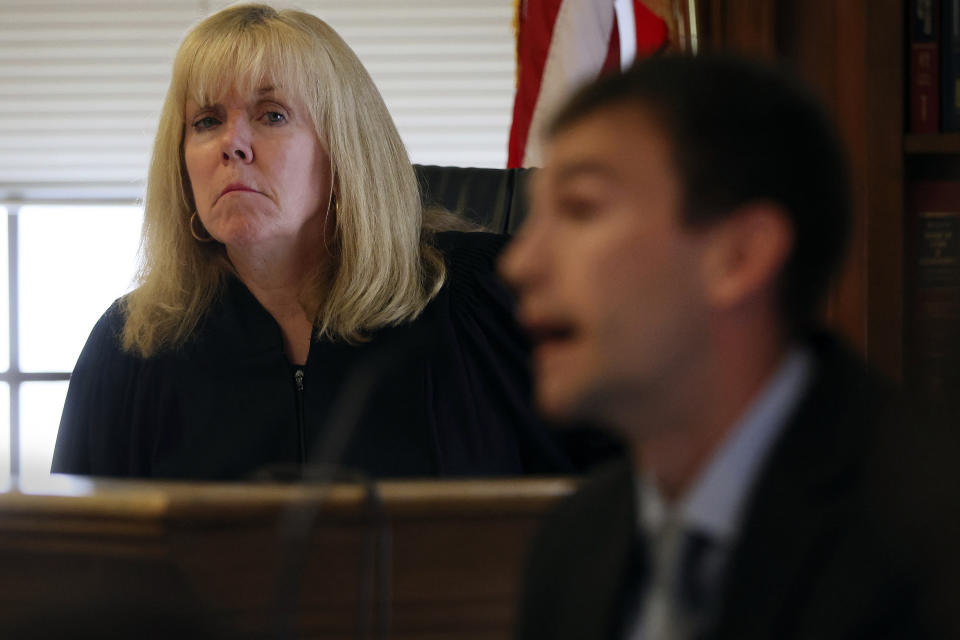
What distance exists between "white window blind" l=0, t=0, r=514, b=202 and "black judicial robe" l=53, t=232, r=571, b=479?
1204mm

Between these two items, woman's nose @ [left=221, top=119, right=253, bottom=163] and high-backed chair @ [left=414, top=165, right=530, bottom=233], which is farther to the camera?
high-backed chair @ [left=414, top=165, right=530, bottom=233]

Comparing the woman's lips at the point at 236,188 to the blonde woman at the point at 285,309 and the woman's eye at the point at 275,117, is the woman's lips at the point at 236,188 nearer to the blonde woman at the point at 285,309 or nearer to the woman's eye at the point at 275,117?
the blonde woman at the point at 285,309

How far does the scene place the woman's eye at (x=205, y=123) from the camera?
177 centimetres

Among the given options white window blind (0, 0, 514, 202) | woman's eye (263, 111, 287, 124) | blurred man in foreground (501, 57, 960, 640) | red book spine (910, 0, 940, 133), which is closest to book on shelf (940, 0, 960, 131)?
red book spine (910, 0, 940, 133)

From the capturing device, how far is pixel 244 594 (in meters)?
0.76

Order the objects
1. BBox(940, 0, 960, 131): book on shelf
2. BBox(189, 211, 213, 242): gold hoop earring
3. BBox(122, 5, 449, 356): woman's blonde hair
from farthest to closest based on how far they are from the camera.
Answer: BBox(189, 211, 213, 242): gold hoop earring, BBox(122, 5, 449, 356): woman's blonde hair, BBox(940, 0, 960, 131): book on shelf

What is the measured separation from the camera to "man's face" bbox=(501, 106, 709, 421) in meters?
0.63

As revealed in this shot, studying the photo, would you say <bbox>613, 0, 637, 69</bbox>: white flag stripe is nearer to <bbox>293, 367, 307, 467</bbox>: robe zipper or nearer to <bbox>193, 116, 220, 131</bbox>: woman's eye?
<bbox>193, 116, 220, 131</bbox>: woman's eye

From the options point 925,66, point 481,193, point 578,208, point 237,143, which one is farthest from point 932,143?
point 578,208

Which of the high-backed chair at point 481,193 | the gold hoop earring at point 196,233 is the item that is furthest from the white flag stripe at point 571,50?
the gold hoop earring at point 196,233

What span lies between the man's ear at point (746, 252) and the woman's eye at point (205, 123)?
4.25 ft

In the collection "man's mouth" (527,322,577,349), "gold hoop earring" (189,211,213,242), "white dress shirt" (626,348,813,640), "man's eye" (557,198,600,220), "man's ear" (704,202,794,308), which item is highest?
"gold hoop earring" (189,211,213,242)

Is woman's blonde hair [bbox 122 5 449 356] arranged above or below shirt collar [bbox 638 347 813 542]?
above

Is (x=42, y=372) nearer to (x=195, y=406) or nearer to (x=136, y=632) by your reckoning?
(x=195, y=406)
